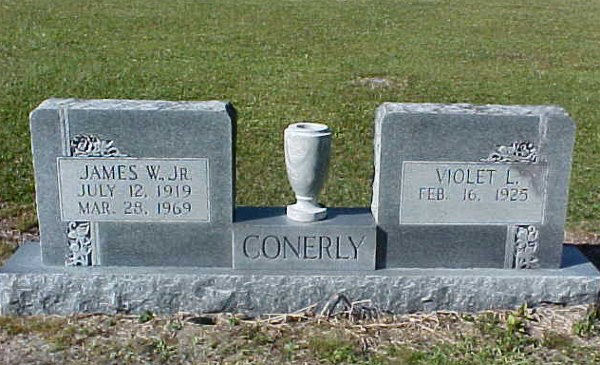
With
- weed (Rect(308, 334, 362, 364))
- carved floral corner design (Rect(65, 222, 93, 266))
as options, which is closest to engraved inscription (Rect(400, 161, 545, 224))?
weed (Rect(308, 334, 362, 364))

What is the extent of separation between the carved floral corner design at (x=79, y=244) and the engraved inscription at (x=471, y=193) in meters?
1.98

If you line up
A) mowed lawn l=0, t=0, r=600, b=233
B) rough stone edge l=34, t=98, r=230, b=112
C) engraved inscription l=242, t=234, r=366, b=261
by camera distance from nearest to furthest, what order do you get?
rough stone edge l=34, t=98, r=230, b=112, engraved inscription l=242, t=234, r=366, b=261, mowed lawn l=0, t=0, r=600, b=233

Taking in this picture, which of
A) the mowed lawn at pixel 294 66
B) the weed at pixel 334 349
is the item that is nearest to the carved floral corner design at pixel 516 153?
the weed at pixel 334 349

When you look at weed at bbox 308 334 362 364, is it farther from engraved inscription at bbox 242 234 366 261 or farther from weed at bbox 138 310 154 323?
weed at bbox 138 310 154 323

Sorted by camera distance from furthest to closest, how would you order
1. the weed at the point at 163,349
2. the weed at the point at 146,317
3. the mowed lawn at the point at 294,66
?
the mowed lawn at the point at 294,66 < the weed at the point at 146,317 < the weed at the point at 163,349

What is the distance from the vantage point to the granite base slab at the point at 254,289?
199 inches

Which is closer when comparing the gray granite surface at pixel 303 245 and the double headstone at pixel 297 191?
the double headstone at pixel 297 191

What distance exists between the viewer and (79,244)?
5133 mm

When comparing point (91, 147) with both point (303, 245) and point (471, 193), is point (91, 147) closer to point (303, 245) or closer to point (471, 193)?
point (303, 245)

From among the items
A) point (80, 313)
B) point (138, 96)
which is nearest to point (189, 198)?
point (80, 313)

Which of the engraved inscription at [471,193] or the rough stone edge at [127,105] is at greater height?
the rough stone edge at [127,105]

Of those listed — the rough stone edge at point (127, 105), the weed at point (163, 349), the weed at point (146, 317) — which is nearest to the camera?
the weed at point (163, 349)

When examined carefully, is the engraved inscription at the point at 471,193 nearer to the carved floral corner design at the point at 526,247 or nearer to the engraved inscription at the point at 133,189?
the carved floral corner design at the point at 526,247

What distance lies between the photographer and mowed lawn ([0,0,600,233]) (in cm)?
870
